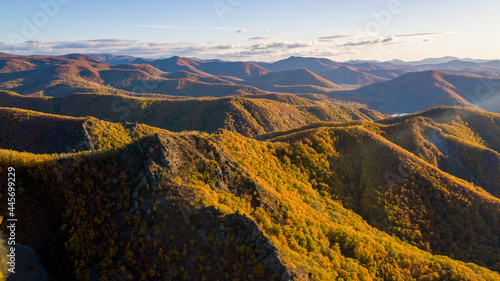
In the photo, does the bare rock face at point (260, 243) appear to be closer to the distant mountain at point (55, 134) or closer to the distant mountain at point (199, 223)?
the distant mountain at point (199, 223)

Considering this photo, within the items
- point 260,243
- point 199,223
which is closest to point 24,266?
point 199,223

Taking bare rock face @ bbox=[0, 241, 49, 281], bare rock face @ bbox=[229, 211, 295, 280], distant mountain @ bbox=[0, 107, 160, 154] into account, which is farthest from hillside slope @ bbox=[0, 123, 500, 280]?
distant mountain @ bbox=[0, 107, 160, 154]

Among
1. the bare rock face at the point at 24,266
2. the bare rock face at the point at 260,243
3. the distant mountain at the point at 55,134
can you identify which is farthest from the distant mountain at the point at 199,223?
the distant mountain at the point at 55,134

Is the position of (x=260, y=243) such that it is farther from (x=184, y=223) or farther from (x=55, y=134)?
(x=55, y=134)

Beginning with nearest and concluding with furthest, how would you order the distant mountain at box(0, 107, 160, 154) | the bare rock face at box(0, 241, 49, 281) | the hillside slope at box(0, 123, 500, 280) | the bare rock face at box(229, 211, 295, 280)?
1. the bare rock face at box(0, 241, 49, 281)
2. the bare rock face at box(229, 211, 295, 280)
3. the hillside slope at box(0, 123, 500, 280)
4. the distant mountain at box(0, 107, 160, 154)

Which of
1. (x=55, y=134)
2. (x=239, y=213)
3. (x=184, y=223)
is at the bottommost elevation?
(x=55, y=134)

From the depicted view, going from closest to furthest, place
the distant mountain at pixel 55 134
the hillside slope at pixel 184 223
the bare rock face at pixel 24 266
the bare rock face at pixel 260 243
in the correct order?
the bare rock face at pixel 24 266 → the bare rock face at pixel 260 243 → the hillside slope at pixel 184 223 → the distant mountain at pixel 55 134

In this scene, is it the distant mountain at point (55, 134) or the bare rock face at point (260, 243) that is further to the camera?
the distant mountain at point (55, 134)

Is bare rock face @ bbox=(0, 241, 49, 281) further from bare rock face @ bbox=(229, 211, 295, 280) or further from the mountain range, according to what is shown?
bare rock face @ bbox=(229, 211, 295, 280)

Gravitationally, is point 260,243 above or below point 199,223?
below

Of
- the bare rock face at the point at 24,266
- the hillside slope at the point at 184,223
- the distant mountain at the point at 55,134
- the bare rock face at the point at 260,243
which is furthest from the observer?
the distant mountain at the point at 55,134

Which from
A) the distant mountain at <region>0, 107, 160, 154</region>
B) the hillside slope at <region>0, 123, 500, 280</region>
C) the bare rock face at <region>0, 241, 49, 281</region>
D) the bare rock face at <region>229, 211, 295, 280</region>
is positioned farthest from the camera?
the distant mountain at <region>0, 107, 160, 154</region>

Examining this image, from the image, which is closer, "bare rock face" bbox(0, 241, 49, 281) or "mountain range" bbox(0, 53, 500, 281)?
"bare rock face" bbox(0, 241, 49, 281)
